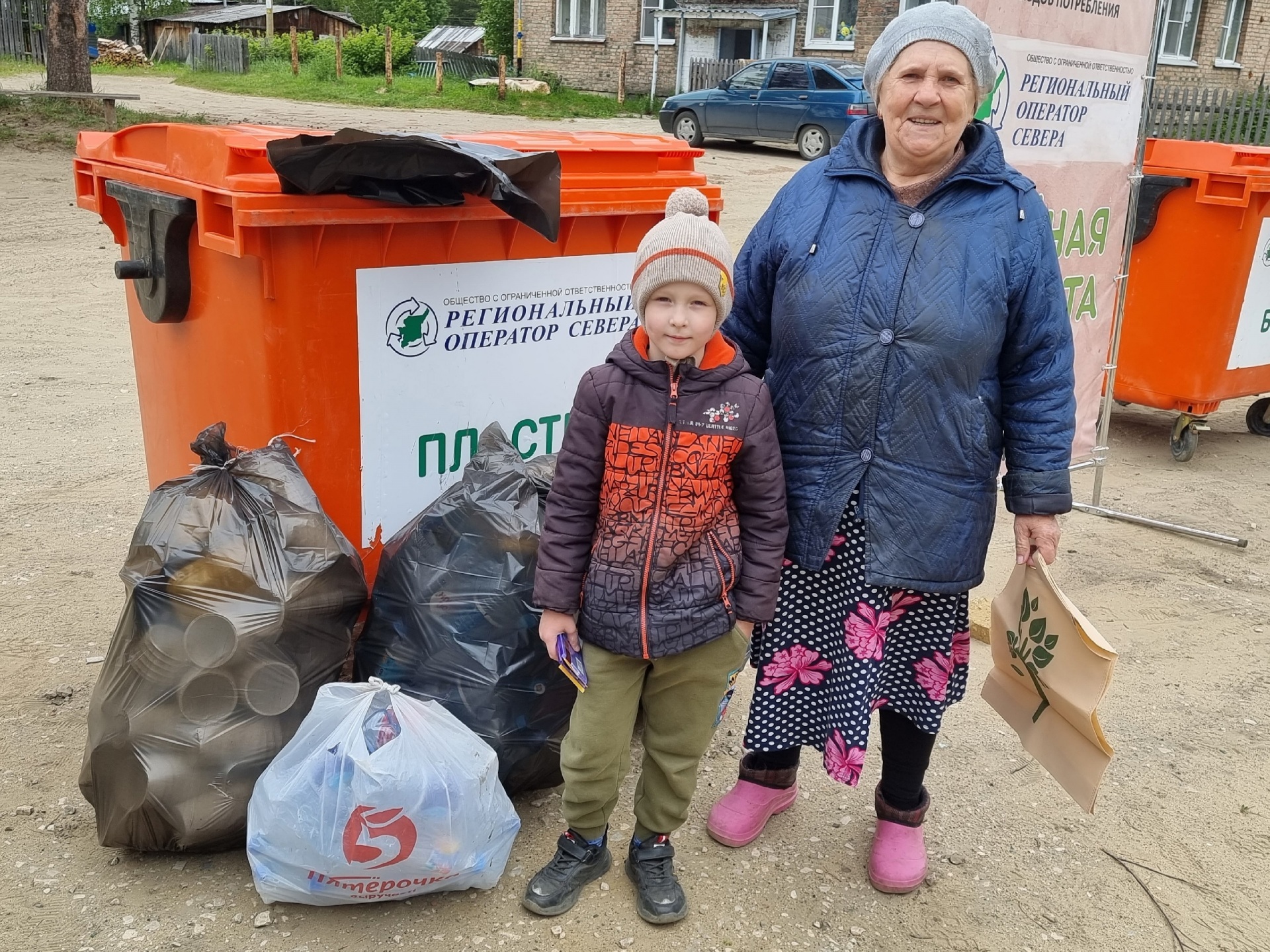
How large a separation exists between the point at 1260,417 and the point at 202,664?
6.01m

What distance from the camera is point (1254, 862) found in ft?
8.73

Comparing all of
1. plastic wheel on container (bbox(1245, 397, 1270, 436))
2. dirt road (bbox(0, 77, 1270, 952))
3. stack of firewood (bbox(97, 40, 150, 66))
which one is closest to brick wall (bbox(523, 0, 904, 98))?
stack of firewood (bbox(97, 40, 150, 66))

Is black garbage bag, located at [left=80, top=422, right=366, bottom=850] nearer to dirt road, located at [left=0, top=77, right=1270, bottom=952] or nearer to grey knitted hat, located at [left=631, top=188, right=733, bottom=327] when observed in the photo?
dirt road, located at [left=0, top=77, right=1270, bottom=952]

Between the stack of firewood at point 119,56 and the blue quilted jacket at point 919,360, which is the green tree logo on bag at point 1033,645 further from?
the stack of firewood at point 119,56

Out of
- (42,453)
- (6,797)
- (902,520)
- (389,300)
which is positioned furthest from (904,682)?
(42,453)

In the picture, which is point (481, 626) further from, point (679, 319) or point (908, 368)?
point (908, 368)

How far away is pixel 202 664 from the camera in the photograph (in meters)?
2.27

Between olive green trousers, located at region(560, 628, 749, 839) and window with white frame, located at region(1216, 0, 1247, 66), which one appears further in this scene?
window with white frame, located at region(1216, 0, 1247, 66)

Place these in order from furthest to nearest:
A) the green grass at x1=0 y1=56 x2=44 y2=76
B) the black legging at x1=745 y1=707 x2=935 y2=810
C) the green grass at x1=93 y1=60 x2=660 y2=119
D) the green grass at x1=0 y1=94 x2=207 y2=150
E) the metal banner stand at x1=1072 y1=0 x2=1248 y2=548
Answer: the green grass at x1=0 y1=56 x2=44 y2=76 → the green grass at x1=93 y1=60 x2=660 y2=119 → the green grass at x1=0 y1=94 x2=207 y2=150 → the metal banner stand at x1=1072 y1=0 x2=1248 y2=548 → the black legging at x1=745 y1=707 x2=935 y2=810

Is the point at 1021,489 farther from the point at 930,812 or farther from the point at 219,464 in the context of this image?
the point at 219,464

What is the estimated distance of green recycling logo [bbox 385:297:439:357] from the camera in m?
2.69

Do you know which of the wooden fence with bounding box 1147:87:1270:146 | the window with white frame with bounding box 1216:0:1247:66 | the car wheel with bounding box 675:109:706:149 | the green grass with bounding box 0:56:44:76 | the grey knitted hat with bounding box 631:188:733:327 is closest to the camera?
the grey knitted hat with bounding box 631:188:733:327

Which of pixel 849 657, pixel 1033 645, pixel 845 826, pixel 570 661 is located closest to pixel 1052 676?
pixel 1033 645

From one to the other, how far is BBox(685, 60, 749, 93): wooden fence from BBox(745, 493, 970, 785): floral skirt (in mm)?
24451
